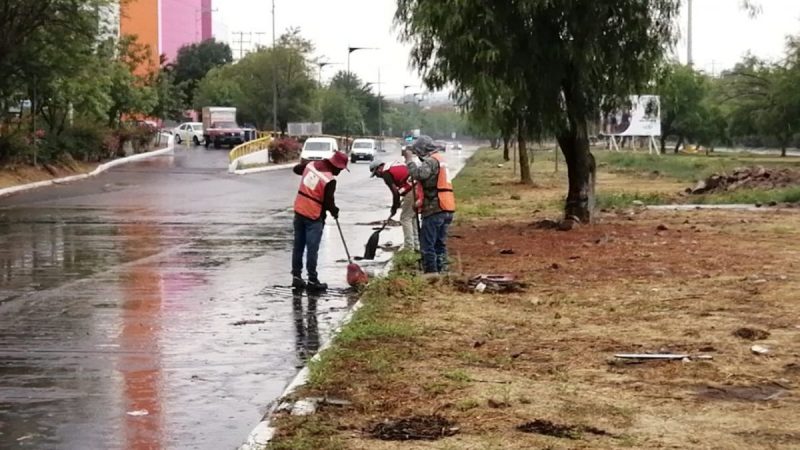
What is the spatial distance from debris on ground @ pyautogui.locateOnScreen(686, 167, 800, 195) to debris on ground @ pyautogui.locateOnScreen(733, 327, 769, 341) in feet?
70.5

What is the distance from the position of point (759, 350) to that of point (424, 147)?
581 centimetres

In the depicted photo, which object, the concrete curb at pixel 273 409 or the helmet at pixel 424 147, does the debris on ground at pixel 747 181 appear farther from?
the concrete curb at pixel 273 409

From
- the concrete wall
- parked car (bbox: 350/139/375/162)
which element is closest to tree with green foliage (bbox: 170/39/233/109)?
the concrete wall

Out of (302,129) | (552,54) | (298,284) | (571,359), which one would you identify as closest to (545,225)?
(552,54)

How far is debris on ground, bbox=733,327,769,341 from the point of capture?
29.5 feet

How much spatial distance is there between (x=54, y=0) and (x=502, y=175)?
2022 cm

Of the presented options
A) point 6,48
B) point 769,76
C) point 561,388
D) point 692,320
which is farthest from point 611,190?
point 769,76

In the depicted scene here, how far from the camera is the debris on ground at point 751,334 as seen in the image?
8977 millimetres

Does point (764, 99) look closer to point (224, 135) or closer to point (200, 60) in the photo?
point (224, 135)

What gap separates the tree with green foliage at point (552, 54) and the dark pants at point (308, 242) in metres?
5.81

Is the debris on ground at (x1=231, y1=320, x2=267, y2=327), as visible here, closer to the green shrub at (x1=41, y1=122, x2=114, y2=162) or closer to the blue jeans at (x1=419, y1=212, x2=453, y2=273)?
the blue jeans at (x1=419, y1=212, x2=453, y2=273)

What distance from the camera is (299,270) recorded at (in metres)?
12.8

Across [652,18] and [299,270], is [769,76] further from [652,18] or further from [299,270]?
[299,270]

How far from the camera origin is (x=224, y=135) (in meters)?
72.9
